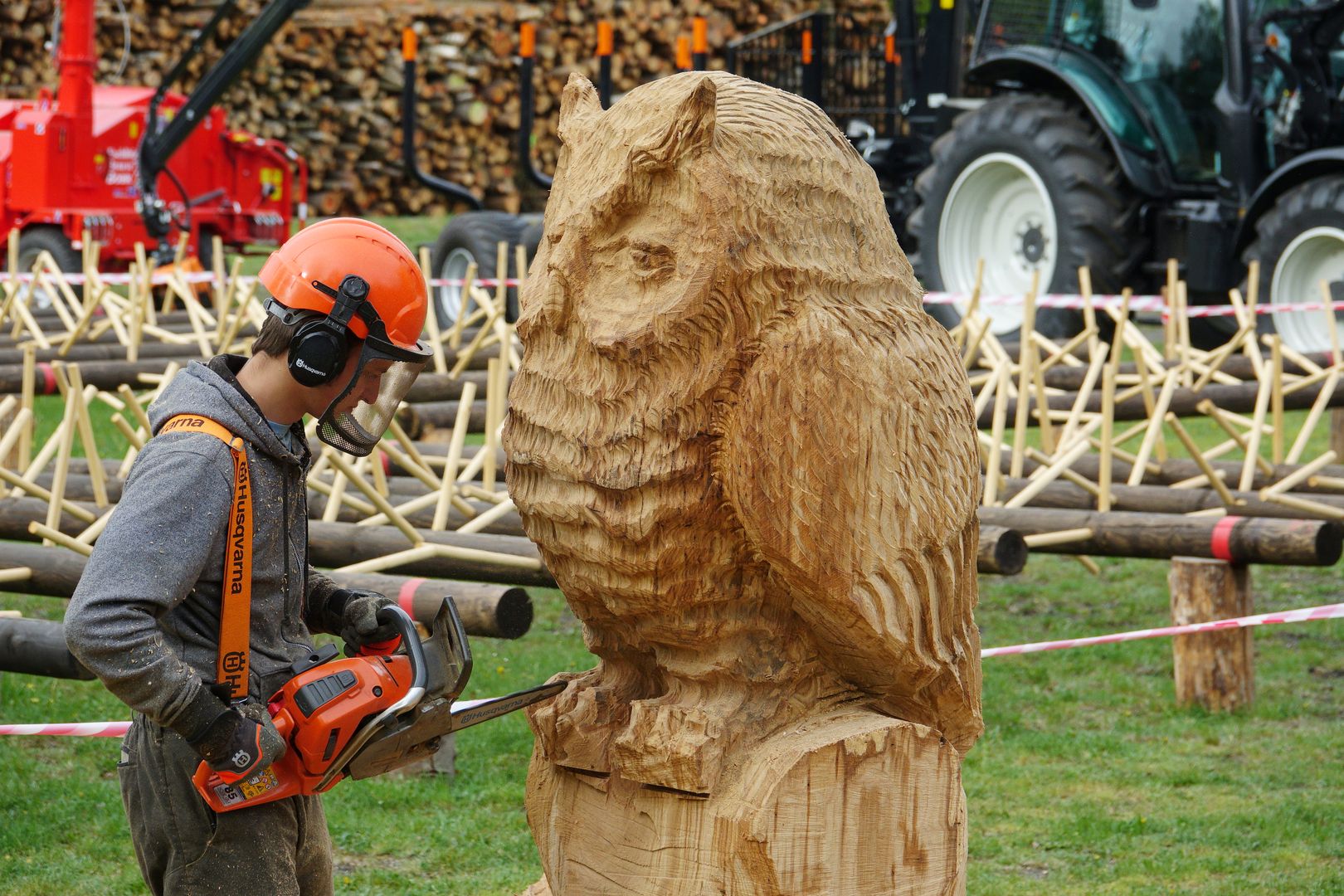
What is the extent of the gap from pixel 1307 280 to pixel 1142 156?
1.13m

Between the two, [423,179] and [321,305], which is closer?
[321,305]

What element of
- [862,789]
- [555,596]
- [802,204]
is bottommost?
[555,596]

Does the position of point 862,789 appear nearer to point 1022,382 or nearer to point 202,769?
point 202,769

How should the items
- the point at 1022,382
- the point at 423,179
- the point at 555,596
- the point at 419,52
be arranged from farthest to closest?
the point at 419,52, the point at 423,179, the point at 555,596, the point at 1022,382

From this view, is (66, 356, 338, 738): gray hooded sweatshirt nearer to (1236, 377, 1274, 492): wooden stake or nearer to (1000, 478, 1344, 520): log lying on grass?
(1000, 478, 1344, 520): log lying on grass

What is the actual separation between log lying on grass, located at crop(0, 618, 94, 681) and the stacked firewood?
11278 mm

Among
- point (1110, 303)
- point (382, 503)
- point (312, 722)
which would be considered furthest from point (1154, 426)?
point (312, 722)

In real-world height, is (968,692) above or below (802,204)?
below

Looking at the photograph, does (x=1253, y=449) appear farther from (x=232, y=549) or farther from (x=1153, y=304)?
(x=232, y=549)

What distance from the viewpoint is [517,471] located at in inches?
87.6

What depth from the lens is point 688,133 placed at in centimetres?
206

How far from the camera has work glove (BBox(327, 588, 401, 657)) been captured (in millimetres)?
2320

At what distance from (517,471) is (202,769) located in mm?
576

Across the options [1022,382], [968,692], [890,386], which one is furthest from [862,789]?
[1022,382]
